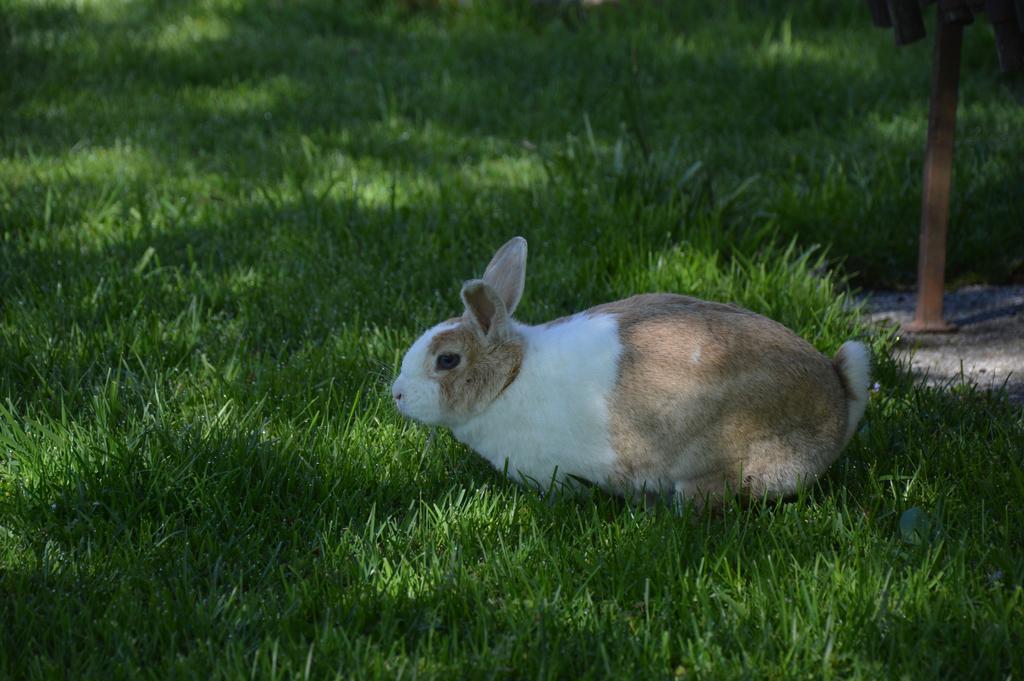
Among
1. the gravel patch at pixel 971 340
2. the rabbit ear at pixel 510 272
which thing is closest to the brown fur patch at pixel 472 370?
the rabbit ear at pixel 510 272

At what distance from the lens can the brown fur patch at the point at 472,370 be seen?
2.88 metres

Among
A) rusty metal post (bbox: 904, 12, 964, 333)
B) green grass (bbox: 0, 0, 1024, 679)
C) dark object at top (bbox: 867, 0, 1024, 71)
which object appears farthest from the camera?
rusty metal post (bbox: 904, 12, 964, 333)

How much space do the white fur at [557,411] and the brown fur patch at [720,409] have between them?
0.14 ft

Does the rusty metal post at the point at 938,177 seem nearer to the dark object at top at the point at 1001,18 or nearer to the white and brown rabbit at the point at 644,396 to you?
the dark object at top at the point at 1001,18

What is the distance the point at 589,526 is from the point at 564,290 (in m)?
1.48

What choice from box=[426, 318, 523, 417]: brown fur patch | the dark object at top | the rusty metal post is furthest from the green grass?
the dark object at top

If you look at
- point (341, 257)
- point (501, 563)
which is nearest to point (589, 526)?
point (501, 563)

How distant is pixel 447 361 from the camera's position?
115 inches

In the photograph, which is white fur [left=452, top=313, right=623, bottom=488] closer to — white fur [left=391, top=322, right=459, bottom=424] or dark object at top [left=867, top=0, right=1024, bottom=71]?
white fur [left=391, top=322, right=459, bottom=424]

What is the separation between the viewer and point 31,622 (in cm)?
236

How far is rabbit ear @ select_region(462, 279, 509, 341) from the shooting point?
283 cm

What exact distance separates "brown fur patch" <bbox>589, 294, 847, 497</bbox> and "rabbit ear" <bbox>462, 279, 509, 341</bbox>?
0.99 ft

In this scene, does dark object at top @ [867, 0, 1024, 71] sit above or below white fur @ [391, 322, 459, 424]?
above

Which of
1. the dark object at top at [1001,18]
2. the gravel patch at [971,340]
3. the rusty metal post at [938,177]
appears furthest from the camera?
the rusty metal post at [938,177]
